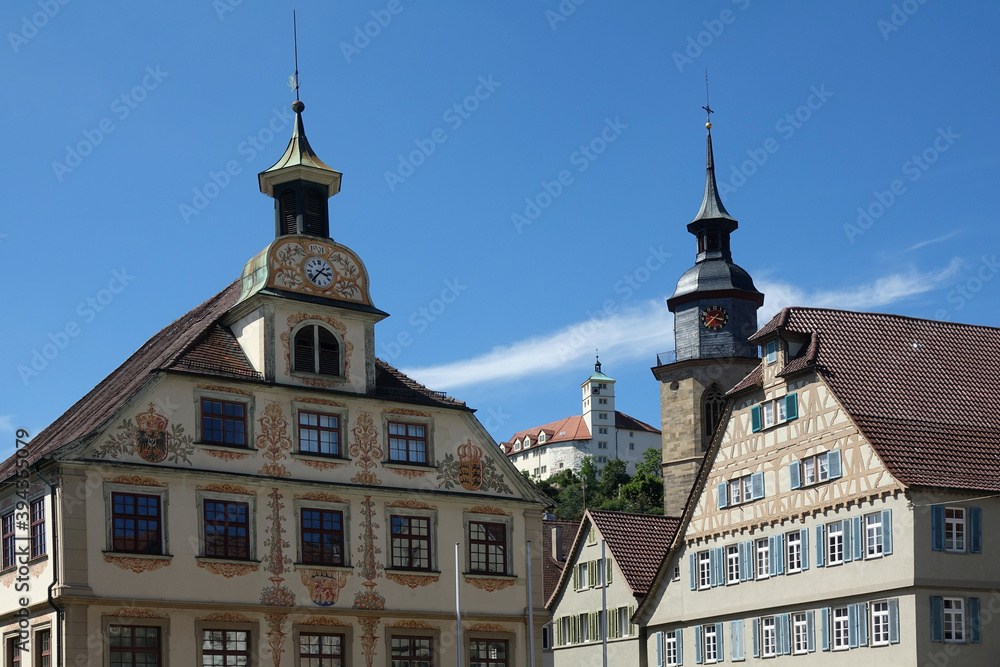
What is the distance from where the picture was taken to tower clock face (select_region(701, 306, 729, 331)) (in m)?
75.2

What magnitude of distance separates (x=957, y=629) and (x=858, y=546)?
3278mm

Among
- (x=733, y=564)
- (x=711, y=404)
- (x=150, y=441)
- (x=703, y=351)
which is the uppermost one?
(x=703, y=351)

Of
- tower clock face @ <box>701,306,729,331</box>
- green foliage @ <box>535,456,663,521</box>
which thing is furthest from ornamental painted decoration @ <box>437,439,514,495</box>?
green foliage @ <box>535,456,663,521</box>

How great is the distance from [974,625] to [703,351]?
3586cm

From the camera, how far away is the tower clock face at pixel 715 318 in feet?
247

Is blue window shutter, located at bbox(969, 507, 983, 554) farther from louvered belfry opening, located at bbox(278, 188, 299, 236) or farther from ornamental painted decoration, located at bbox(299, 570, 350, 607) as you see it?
louvered belfry opening, located at bbox(278, 188, 299, 236)

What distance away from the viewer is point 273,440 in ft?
118

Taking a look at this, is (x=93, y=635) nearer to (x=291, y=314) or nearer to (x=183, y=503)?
(x=183, y=503)

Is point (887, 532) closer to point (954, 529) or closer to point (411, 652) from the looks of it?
point (954, 529)

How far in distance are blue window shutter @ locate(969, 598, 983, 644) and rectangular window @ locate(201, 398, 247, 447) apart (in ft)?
61.6

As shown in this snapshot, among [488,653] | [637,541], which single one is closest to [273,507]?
[488,653]

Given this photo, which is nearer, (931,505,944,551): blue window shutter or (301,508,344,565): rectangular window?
(301,508,344,565): rectangular window

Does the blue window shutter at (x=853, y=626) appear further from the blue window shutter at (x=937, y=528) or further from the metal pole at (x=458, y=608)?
the metal pole at (x=458, y=608)

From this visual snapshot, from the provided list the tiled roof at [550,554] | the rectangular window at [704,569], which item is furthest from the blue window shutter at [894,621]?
the tiled roof at [550,554]
